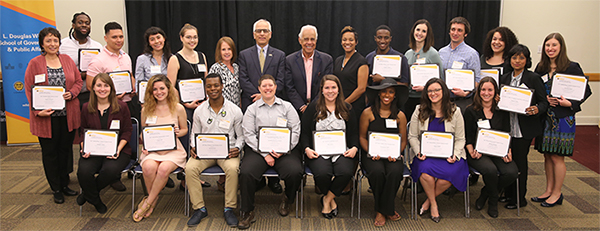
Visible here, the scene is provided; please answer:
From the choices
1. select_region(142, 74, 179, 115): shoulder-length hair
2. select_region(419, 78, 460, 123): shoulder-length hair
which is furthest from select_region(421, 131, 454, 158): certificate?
select_region(142, 74, 179, 115): shoulder-length hair

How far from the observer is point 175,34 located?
20.2ft

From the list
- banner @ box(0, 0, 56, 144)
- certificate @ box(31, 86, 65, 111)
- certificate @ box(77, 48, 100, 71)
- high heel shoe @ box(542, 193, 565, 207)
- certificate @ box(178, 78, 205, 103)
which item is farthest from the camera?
banner @ box(0, 0, 56, 144)

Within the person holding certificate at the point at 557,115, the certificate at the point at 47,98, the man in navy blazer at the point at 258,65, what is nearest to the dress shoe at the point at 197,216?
the man in navy blazer at the point at 258,65

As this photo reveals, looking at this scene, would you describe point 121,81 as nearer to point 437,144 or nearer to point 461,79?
point 437,144

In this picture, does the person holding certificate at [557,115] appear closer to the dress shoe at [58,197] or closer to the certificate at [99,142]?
the certificate at [99,142]

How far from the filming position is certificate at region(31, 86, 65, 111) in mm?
3605

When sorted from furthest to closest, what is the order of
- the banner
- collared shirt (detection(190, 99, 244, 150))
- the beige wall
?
the beige wall, the banner, collared shirt (detection(190, 99, 244, 150))

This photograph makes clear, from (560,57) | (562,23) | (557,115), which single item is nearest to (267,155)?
(557,115)

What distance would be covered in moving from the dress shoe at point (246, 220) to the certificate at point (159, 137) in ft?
2.90

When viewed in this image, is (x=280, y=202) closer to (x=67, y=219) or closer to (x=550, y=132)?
(x=67, y=219)


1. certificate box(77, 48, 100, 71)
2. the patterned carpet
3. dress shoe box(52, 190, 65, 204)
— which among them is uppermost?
certificate box(77, 48, 100, 71)

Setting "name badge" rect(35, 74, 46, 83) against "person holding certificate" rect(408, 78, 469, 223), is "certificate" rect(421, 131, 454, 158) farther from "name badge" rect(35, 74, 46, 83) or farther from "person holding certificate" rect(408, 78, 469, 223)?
"name badge" rect(35, 74, 46, 83)

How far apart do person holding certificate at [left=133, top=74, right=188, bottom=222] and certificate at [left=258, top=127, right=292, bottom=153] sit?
758mm

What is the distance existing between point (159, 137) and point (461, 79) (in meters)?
2.92
